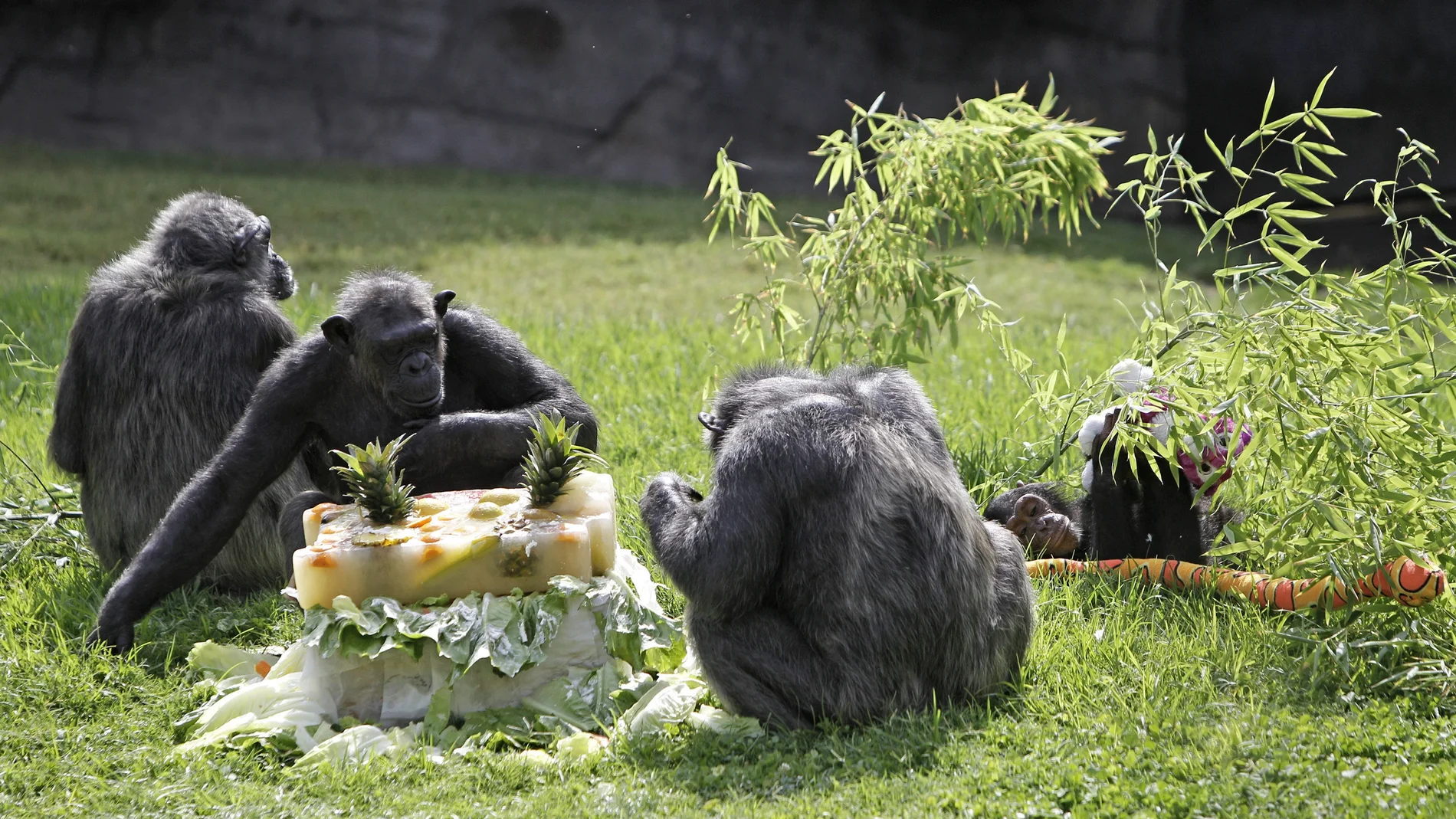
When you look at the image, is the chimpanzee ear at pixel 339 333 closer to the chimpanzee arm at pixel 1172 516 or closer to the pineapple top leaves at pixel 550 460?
the pineapple top leaves at pixel 550 460

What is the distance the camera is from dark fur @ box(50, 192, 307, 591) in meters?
5.00

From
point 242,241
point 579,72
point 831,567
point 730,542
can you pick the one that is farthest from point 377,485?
point 579,72

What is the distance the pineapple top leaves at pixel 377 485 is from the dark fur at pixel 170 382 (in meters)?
1.14

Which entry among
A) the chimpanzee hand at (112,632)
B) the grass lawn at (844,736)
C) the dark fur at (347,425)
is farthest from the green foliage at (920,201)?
the chimpanzee hand at (112,632)

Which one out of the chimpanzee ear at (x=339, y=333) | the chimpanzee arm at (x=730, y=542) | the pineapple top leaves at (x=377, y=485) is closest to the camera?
the chimpanzee arm at (x=730, y=542)

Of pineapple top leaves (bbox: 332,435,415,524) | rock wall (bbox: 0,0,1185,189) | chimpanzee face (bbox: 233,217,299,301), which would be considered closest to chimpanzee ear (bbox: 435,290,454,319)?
pineapple top leaves (bbox: 332,435,415,524)

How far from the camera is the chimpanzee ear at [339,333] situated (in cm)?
423

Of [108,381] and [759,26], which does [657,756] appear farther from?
[759,26]

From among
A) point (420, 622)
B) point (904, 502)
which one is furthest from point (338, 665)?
point (904, 502)

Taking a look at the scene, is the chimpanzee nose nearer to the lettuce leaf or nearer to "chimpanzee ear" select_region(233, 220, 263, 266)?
the lettuce leaf

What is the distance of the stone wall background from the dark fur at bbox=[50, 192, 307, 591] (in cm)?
1197

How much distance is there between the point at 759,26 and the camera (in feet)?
55.5

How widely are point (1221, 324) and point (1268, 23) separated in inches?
495

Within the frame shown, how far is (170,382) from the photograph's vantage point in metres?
4.99
